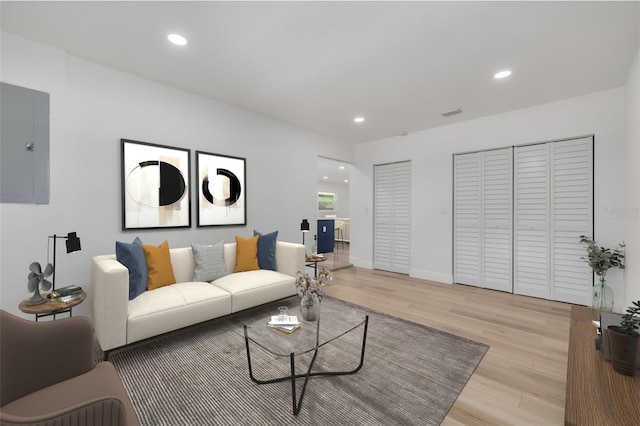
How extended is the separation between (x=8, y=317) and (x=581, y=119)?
563 cm

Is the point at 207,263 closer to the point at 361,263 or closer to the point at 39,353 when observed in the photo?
the point at 39,353

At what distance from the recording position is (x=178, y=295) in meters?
2.56

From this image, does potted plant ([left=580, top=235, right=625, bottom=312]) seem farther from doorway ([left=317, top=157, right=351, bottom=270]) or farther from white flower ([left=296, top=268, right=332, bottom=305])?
doorway ([left=317, top=157, right=351, bottom=270])

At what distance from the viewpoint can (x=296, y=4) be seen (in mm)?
1957

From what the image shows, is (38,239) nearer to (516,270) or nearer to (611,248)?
(516,270)

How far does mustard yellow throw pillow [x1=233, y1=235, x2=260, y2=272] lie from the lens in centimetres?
344

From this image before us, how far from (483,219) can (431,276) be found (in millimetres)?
1325

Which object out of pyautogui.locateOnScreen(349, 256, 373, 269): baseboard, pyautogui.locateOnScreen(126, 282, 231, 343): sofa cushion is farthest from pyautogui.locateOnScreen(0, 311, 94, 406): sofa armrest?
pyautogui.locateOnScreen(349, 256, 373, 269): baseboard

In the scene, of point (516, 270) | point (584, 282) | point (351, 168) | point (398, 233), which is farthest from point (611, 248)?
point (351, 168)

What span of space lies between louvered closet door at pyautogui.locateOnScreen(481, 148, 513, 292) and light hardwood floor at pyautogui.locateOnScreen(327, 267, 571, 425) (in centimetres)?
28

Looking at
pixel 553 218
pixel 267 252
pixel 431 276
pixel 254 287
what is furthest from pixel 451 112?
pixel 254 287

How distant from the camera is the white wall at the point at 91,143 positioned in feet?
7.75

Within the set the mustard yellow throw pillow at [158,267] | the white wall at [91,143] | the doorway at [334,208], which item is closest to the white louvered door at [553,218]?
the doorway at [334,208]

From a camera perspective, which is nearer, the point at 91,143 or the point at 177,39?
the point at 177,39
